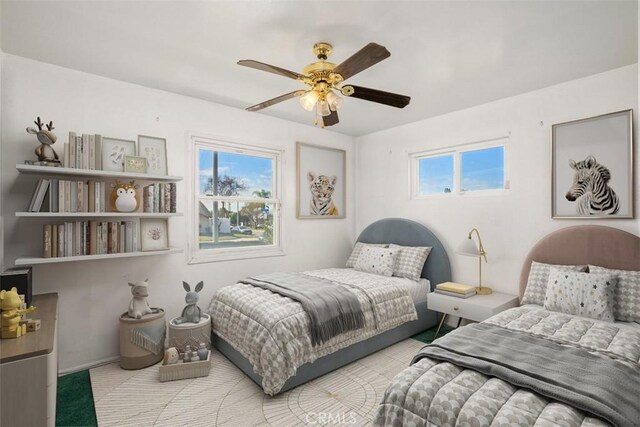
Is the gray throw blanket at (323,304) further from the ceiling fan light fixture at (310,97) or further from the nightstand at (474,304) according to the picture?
the ceiling fan light fixture at (310,97)

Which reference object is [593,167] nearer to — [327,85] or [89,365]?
[327,85]

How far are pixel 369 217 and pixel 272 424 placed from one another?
314 centimetres

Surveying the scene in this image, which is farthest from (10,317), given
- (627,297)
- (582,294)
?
(627,297)

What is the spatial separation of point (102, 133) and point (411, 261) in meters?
3.39

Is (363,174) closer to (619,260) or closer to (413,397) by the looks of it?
(619,260)

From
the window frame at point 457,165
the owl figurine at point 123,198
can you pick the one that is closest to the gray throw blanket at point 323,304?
the owl figurine at point 123,198

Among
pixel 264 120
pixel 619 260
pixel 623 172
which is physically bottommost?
pixel 619 260

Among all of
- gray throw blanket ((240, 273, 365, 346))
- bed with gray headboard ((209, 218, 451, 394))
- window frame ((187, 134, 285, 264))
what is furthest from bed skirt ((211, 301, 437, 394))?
window frame ((187, 134, 285, 264))

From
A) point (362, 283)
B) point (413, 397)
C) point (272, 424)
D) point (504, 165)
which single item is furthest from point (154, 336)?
point (504, 165)

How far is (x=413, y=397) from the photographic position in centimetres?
143

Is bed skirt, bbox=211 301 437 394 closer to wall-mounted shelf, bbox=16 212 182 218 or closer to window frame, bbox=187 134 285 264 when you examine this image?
window frame, bbox=187 134 285 264

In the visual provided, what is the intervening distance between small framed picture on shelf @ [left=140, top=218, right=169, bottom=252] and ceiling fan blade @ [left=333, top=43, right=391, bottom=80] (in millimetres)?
2125

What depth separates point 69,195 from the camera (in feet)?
7.88

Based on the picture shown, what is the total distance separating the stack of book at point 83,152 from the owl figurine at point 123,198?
23cm
